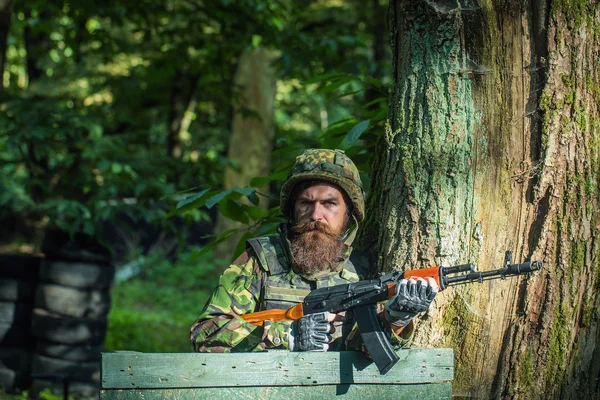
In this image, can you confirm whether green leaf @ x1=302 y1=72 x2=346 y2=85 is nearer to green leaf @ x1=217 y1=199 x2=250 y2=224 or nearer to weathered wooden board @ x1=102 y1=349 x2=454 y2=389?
green leaf @ x1=217 y1=199 x2=250 y2=224

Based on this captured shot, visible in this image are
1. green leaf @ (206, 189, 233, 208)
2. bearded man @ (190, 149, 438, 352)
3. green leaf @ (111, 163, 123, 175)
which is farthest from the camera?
green leaf @ (111, 163, 123, 175)

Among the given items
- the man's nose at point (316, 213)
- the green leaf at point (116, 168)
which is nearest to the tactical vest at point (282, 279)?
the man's nose at point (316, 213)

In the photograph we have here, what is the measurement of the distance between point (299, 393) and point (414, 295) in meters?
0.60

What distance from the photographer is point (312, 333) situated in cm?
329

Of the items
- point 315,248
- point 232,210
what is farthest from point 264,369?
point 232,210

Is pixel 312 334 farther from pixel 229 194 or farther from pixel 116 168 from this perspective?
pixel 116 168

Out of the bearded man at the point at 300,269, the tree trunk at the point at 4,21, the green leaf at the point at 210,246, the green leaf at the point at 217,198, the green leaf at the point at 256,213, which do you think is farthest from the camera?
the tree trunk at the point at 4,21

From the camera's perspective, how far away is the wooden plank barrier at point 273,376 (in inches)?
110

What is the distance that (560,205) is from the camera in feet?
10.6

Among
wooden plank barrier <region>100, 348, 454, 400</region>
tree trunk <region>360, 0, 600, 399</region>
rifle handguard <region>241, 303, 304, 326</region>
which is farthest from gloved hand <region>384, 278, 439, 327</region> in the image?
rifle handguard <region>241, 303, 304, 326</region>

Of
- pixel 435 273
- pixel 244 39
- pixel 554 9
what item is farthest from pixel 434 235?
pixel 244 39

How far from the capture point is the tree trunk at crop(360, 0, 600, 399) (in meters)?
3.23

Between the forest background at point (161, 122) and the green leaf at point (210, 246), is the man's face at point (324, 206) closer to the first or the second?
the forest background at point (161, 122)

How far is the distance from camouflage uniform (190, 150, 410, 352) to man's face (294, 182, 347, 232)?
5 cm
